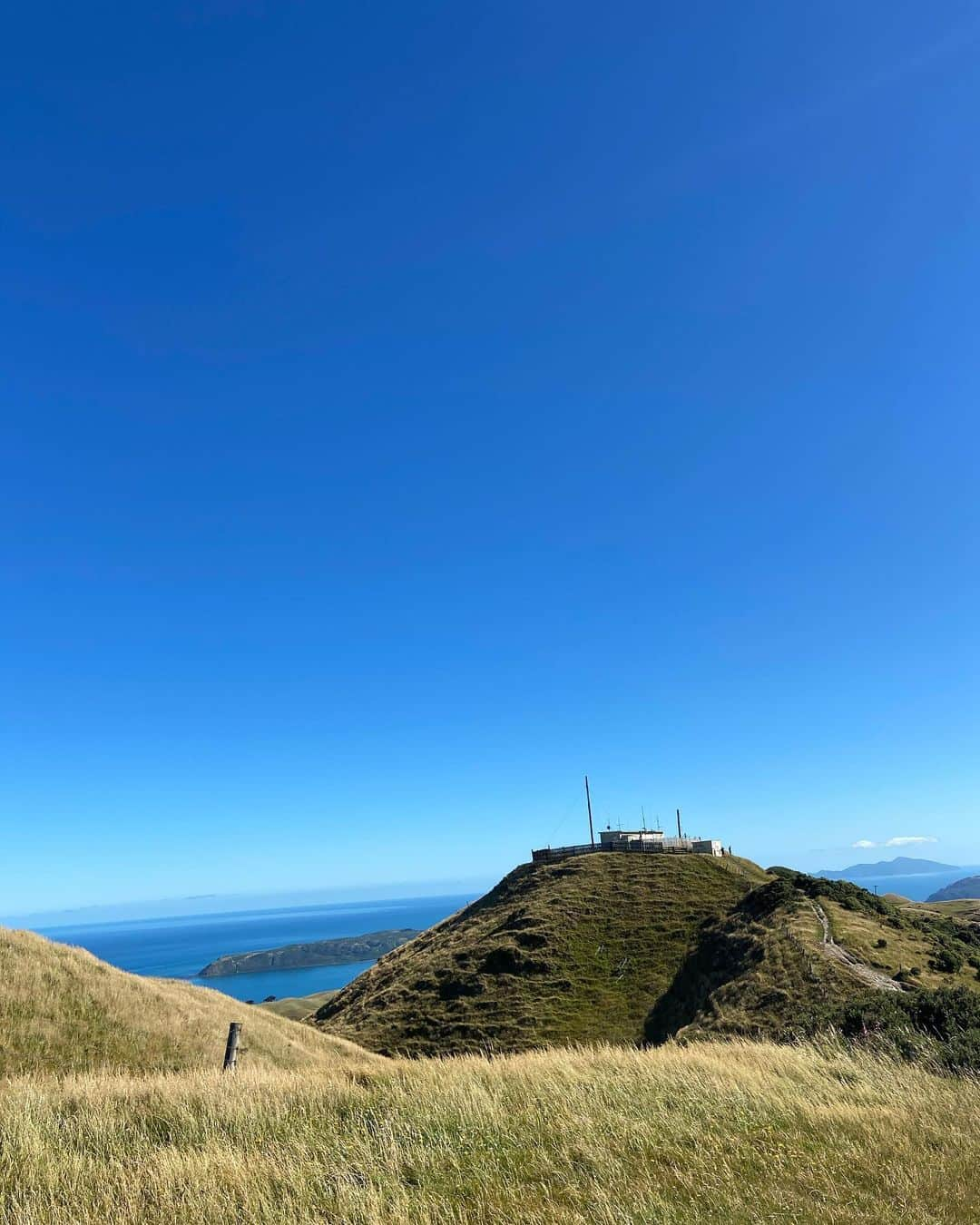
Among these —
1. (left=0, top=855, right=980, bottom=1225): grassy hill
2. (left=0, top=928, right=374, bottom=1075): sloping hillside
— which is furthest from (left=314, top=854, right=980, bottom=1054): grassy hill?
(left=0, top=928, right=374, bottom=1075): sloping hillside

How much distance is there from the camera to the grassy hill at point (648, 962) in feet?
110

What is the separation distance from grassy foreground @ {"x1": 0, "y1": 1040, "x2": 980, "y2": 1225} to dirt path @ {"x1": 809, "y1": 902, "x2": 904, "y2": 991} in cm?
2027

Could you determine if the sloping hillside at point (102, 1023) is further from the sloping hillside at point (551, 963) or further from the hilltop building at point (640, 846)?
the hilltop building at point (640, 846)

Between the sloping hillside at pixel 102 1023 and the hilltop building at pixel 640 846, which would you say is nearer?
the sloping hillside at pixel 102 1023

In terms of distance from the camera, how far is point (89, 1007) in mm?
25641

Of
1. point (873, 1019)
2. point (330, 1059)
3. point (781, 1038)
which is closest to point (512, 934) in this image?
point (330, 1059)

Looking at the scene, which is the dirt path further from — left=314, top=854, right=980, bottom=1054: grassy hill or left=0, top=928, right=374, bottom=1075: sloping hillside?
left=0, top=928, right=374, bottom=1075: sloping hillside

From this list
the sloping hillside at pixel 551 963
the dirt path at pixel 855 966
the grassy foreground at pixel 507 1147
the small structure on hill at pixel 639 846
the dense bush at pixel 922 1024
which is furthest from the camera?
the small structure on hill at pixel 639 846

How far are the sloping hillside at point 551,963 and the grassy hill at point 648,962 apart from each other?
143 mm

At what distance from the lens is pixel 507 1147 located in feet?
31.0

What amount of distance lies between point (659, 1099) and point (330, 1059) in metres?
25.8

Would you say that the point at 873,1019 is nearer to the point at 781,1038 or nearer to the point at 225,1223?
the point at 781,1038

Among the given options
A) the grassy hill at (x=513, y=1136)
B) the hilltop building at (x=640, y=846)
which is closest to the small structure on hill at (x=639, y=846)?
the hilltop building at (x=640, y=846)

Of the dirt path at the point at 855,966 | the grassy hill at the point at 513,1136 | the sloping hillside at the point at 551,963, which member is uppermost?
the grassy hill at the point at 513,1136
